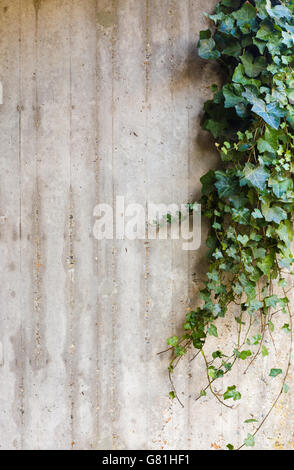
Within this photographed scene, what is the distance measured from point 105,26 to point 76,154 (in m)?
0.54

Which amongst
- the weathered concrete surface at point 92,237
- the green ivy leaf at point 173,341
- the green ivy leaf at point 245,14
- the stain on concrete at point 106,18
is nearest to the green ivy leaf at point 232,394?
the weathered concrete surface at point 92,237

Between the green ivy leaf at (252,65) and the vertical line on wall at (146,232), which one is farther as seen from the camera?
A: the vertical line on wall at (146,232)

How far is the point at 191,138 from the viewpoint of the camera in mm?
1394

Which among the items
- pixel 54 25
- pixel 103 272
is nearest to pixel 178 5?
pixel 54 25

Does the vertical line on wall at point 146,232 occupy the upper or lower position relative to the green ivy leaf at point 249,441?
upper

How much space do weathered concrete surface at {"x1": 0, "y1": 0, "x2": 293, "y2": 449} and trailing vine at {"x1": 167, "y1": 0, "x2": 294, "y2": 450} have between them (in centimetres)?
9

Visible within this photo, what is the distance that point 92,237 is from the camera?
1407mm

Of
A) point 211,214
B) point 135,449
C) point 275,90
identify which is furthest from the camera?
point 135,449

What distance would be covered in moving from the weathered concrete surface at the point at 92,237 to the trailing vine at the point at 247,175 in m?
0.09

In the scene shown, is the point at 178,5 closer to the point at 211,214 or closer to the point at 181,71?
the point at 181,71

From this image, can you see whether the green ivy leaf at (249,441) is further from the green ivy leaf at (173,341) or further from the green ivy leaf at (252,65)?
the green ivy leaf at (252,65)

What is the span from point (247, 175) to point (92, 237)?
67 cm

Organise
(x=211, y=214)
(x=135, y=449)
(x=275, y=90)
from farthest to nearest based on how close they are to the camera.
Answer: (x=135, y=449) < (x=211, y=214) < (x=275, y=90)

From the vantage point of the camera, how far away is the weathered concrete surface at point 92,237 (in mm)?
1380
